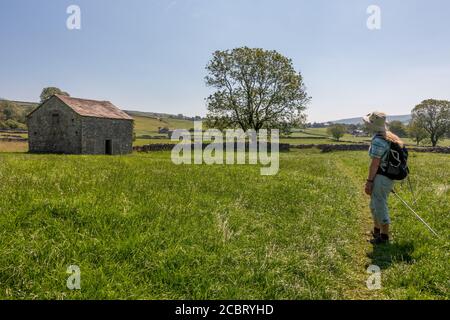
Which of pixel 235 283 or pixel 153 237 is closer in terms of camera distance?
pixel 235 283

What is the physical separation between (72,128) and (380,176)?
38528 millimetres

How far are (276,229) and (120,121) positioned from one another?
39.4 metres

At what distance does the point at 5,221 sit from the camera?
17.7ft

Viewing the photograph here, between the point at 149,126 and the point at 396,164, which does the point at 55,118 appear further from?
the point at 149,126

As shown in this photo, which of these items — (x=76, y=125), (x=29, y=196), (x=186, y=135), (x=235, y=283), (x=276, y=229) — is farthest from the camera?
(x=186, y=135)

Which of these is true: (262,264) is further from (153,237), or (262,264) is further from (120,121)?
(120,121)

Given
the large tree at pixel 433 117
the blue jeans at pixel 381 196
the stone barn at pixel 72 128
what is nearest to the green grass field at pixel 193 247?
the blue jeans at pixel 381 196

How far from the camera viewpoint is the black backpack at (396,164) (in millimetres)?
6926

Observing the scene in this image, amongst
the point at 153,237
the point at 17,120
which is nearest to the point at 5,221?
the point at 153,237

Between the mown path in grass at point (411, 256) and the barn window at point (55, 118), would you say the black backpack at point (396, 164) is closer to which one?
the mown path in grass at point (411, 256)

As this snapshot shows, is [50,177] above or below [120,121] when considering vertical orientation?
below

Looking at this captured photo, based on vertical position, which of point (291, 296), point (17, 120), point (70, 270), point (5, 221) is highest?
point (17, 120)

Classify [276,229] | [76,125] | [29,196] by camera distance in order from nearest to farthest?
1. [29,196]
2. [276,229]
3. [76,125]

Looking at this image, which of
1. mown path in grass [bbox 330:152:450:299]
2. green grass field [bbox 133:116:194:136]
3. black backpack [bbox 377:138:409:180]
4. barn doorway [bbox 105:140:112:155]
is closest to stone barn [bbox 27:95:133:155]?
barn doorway [bbox 105:140:112:155]
